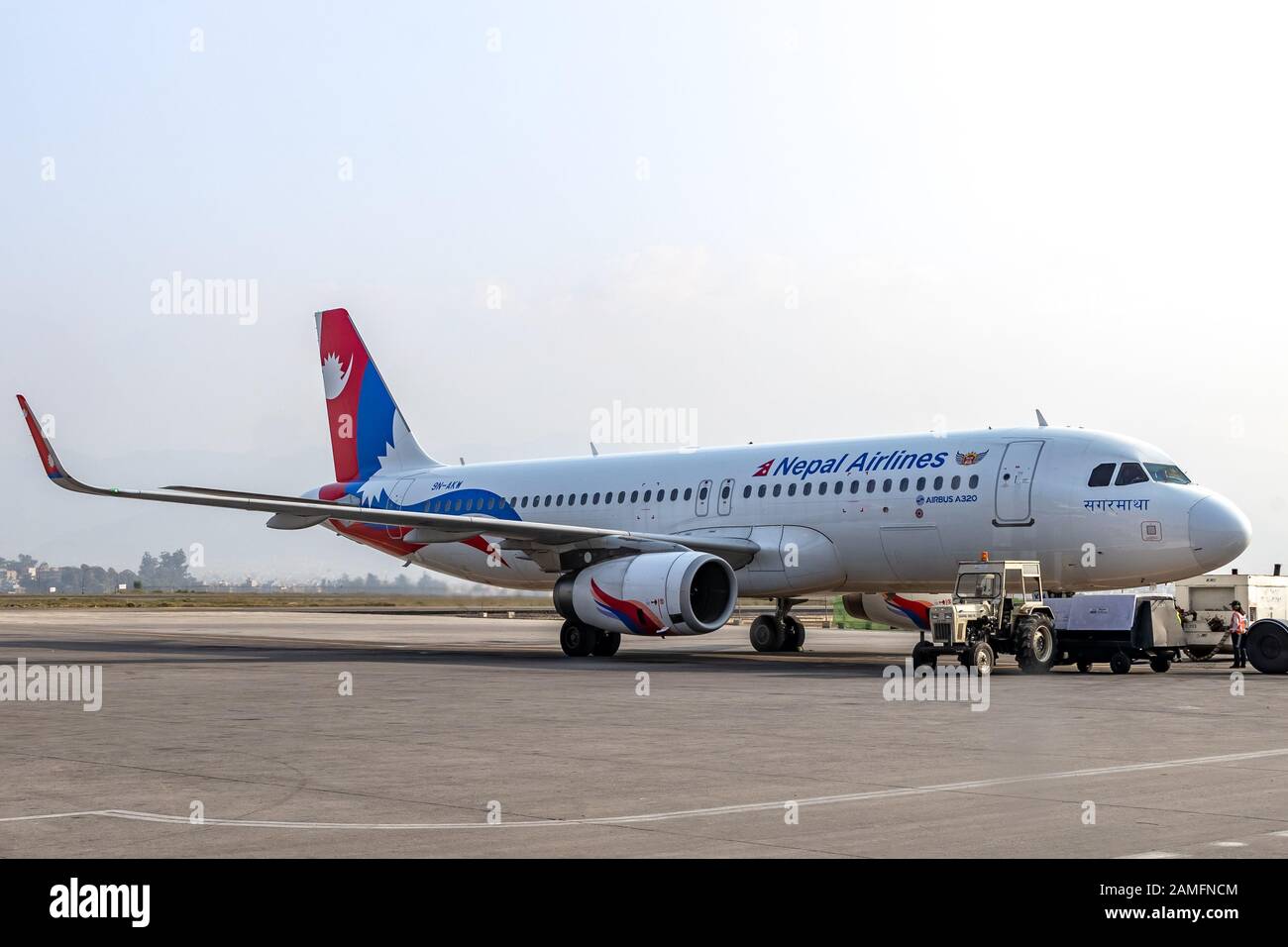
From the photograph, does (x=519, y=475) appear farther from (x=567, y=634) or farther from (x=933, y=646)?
(x=933, y=646)

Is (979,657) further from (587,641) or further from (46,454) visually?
(46,454)

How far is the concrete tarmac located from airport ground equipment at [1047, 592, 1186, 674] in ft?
2.75

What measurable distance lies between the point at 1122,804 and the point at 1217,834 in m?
1.12

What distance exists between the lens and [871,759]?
1166 centimetres

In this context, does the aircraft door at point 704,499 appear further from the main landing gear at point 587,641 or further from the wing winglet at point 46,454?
the wing winglet at point 46,454

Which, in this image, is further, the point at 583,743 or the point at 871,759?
the point at 583,743

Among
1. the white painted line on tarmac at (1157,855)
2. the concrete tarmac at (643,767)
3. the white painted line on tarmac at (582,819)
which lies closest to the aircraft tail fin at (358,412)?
the concrete tarmac at (643,767)

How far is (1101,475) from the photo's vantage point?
2381 centimetres

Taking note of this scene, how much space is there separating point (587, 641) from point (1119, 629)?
953cm

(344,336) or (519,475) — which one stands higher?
(344,336)

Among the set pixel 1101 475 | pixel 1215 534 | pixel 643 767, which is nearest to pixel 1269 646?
pixel 1215 534

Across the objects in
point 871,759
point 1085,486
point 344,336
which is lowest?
point 871,759

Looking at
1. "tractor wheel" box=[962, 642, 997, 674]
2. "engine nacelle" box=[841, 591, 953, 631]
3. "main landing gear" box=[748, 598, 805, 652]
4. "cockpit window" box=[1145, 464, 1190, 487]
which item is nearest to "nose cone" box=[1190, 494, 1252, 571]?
"cockpit window" box=[1145, 464, 1190, 487]
